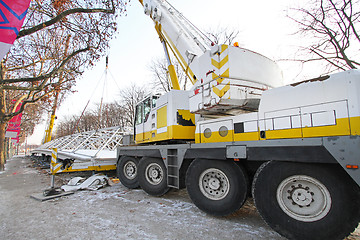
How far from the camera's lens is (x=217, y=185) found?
4348mm

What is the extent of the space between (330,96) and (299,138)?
78cm

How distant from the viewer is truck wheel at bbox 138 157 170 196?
599 cm

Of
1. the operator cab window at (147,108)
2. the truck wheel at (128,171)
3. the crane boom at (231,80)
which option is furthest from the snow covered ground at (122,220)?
the operator cab window at (147,108)

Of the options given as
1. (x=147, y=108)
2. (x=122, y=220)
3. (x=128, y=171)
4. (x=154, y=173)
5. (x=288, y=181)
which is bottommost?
(x=122, y=220)

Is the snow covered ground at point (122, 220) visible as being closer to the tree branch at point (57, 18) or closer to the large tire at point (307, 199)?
the large tire at point (307, 199)

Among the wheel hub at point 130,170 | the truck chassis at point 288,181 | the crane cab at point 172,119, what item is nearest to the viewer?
the truck chassis at point 288,181

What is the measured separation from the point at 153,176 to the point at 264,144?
156 inches

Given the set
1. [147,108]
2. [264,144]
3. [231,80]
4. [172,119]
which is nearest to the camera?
[264,144]

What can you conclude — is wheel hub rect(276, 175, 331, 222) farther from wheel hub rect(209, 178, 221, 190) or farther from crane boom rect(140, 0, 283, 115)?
crane boom rect(140, 0, 283, 115)

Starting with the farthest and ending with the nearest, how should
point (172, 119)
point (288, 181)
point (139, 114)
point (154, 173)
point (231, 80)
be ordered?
point (139, 114) → point (154, 173) → point (172, 119) → point (231, 80) → point (288, 181)

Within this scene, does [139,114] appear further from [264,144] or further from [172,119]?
[264,144]

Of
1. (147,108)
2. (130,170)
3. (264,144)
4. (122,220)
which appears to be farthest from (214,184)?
(130,170)

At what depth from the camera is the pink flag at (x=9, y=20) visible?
304cm

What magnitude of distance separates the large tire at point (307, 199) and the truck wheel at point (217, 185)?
0.47 meters
